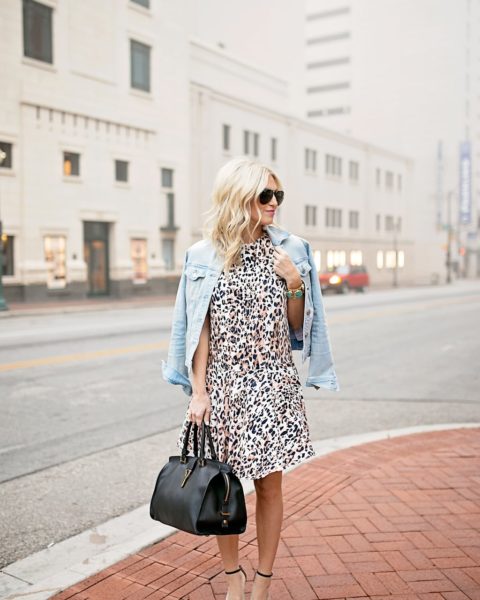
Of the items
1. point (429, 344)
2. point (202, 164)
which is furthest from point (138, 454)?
point (202, 164)

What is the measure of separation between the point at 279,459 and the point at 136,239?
2877cm

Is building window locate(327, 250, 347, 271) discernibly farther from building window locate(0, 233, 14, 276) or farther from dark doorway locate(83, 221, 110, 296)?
building window locate(0, 233, 14, 276)

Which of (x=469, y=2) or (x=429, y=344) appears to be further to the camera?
(x=469, y=2)

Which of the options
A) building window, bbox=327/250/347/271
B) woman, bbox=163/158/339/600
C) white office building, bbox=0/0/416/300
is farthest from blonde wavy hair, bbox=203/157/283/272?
building window, bbox=327/250/347/271

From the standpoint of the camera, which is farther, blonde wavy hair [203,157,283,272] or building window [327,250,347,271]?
building window [327,250,347,271]

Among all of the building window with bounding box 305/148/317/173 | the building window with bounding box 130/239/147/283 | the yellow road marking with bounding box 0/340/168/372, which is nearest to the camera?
the yellow road marking with bounding box 0/340/168/372

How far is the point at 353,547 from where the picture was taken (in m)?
3.65

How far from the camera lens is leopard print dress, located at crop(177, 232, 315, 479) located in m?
2.91

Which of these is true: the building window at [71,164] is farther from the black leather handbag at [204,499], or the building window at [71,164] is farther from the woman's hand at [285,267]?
the black leather handbag at [204,499]

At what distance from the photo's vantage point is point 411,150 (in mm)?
75375

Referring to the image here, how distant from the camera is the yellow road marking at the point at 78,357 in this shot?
10.0 meters

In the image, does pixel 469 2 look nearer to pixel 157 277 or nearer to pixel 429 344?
pixel 157 277

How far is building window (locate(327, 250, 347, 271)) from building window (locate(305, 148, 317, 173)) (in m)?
6.19

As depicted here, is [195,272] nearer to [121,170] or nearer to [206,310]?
[206,310]
